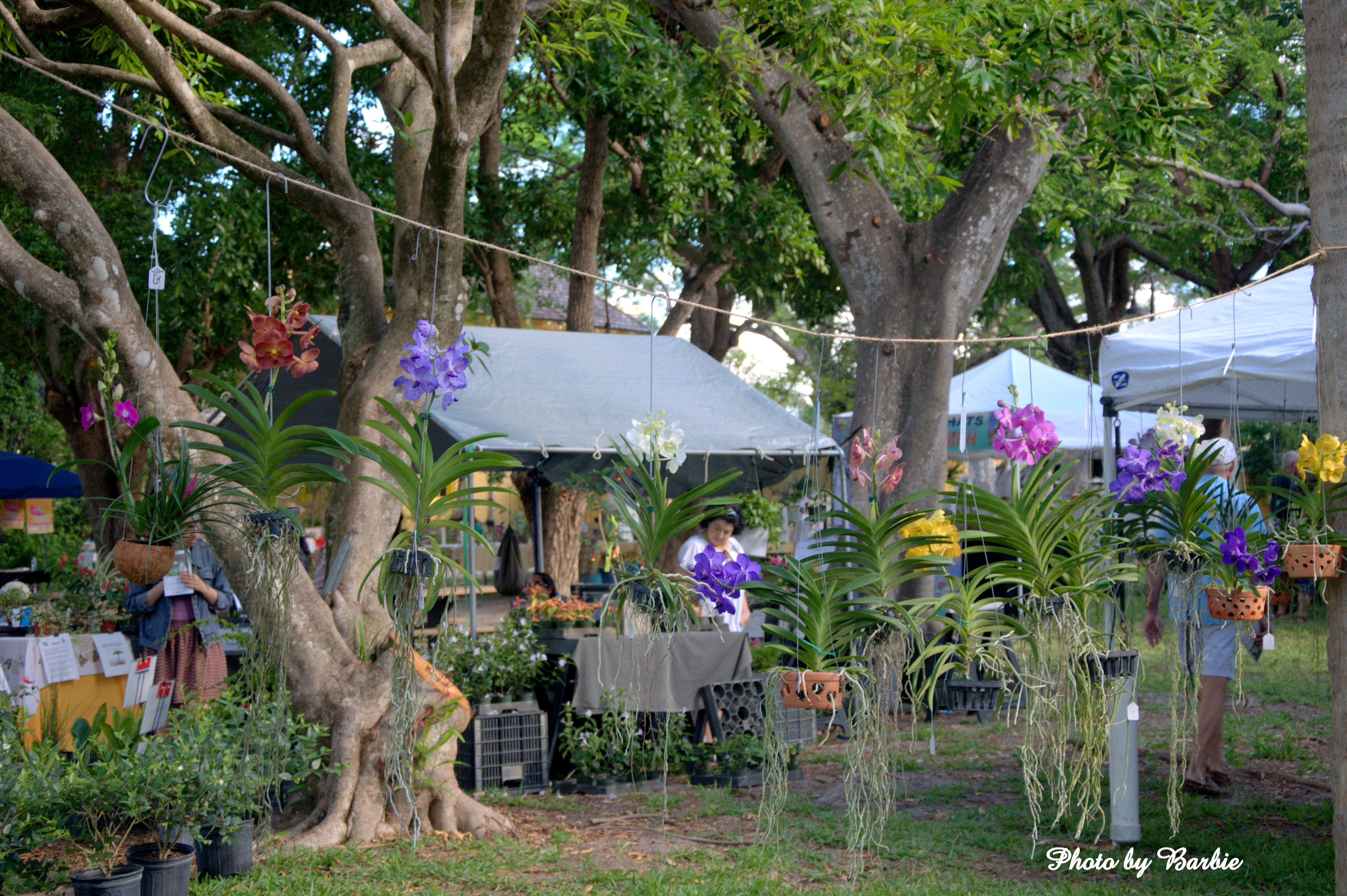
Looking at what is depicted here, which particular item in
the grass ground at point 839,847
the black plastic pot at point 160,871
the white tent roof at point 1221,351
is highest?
the white tent roof at point 1221,351

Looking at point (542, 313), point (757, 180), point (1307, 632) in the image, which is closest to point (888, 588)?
point (757, 180)

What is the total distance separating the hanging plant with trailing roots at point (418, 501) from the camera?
3377mm

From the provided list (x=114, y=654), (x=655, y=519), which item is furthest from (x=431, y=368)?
(x=114, y=654)

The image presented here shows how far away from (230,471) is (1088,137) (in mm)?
5101

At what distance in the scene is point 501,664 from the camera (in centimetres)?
570

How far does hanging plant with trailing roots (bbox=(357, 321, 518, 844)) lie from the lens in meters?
3.38

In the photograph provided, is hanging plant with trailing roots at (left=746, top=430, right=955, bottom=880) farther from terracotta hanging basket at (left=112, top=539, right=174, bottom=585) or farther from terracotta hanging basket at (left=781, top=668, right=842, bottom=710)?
terracotta hanging basket at (left=112, top=539, right=174, bottom=585)

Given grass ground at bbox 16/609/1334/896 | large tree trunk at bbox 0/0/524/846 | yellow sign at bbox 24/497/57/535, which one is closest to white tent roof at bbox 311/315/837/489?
large tree trunk at bbox 0/0/524/846

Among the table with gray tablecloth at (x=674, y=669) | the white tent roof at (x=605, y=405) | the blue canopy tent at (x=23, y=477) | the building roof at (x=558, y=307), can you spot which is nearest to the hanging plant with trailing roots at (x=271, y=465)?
the table with gray tablecloth at (x=674, y=669)

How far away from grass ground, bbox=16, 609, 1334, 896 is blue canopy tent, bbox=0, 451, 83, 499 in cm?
741

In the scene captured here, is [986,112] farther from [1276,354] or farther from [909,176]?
[909,176]

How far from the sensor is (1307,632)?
11.0 meters

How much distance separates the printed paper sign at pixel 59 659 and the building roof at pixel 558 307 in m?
15.2

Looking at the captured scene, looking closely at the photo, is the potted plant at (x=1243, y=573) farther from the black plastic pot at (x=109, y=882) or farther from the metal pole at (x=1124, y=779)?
the black plastic pot at (x=109, y=882)
